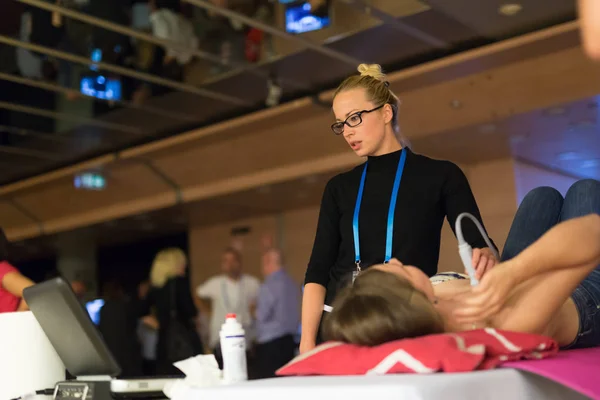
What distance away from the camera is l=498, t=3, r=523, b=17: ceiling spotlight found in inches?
217

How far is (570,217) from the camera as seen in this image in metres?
2.27

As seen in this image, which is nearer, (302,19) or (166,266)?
(302,19)

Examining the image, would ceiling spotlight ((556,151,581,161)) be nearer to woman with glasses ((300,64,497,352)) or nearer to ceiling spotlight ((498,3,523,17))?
Result: ceiling spotlight ((498,3,523,17))

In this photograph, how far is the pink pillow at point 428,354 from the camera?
1.32 m

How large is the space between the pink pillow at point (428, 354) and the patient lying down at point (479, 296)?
5 cm

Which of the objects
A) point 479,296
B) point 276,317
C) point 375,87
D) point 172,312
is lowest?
point 479,296

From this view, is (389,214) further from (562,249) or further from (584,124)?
(584,124)

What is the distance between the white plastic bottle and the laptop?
0.18 m

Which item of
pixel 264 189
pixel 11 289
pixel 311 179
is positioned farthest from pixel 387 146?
pixel 264 189

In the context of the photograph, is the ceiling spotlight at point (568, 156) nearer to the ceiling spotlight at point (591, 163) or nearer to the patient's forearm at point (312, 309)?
the ceiling spotlight at point (591, 163)

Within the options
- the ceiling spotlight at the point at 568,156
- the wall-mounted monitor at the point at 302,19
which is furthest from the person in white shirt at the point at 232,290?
the ceiling spotlight at the point at 568,156

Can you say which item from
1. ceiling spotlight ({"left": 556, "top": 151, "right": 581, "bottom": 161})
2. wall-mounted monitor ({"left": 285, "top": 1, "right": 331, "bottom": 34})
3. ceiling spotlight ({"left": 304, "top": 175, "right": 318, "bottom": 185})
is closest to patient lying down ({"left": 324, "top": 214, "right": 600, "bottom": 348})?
wall-mounted monitor ({"left": 285, "top": 1, "right": 331, "bottom": 34})

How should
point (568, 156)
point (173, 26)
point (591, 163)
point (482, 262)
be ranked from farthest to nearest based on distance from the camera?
point (591, 163)
point (568, 156)
point (173, 26)
point (482, 262)

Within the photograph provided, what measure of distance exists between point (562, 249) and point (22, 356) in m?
1.39
